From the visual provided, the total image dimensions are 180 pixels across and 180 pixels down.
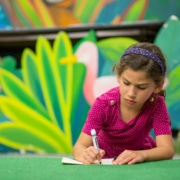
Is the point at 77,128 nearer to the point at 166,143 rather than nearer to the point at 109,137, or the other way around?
the point at 109,137

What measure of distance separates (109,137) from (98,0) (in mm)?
1438

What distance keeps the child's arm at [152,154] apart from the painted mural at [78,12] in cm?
145

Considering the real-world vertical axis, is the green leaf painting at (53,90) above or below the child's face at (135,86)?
above

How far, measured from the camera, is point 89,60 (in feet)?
9.20

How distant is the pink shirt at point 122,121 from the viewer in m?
1.45

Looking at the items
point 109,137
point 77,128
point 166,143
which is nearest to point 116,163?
point 166,143

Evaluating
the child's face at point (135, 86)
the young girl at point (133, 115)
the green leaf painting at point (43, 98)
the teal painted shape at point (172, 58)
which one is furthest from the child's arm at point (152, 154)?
the green leaf painting at point (43, 98)

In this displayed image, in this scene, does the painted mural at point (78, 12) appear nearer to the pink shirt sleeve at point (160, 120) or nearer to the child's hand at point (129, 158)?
the pink shirt sleeve at point (160, 120)

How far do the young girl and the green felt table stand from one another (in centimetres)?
7

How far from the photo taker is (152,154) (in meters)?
1.30

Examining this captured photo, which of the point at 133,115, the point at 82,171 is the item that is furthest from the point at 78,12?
the point at 82,171

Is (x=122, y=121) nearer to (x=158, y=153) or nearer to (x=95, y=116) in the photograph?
(x=95, y=116)

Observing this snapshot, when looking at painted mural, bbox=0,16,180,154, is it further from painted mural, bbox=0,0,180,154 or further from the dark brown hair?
the dark brown hair

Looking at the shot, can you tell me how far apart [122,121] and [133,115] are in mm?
44
